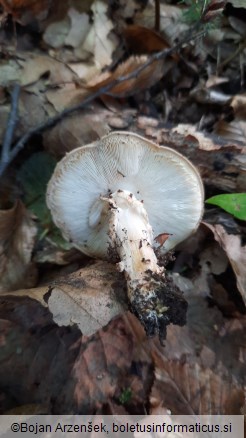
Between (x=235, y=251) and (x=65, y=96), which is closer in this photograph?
(x=235, y=251)

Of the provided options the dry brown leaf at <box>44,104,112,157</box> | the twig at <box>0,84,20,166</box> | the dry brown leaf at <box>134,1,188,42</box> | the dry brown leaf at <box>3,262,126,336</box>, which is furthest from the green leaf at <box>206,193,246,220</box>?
the dry brown leaf at <box>134,1,188,42</box>

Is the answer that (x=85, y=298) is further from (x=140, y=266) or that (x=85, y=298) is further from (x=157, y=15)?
(x=157, y=15)

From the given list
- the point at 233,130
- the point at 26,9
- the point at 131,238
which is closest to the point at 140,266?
the point at 131,238

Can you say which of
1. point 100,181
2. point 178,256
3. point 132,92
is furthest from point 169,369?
point 132,92

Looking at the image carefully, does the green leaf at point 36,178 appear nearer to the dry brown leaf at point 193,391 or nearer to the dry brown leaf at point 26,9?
the dry brown leaf at point 26,9

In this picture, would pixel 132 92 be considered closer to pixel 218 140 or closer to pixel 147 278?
pixel 218 140

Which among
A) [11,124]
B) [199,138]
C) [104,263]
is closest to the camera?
[104,263]
